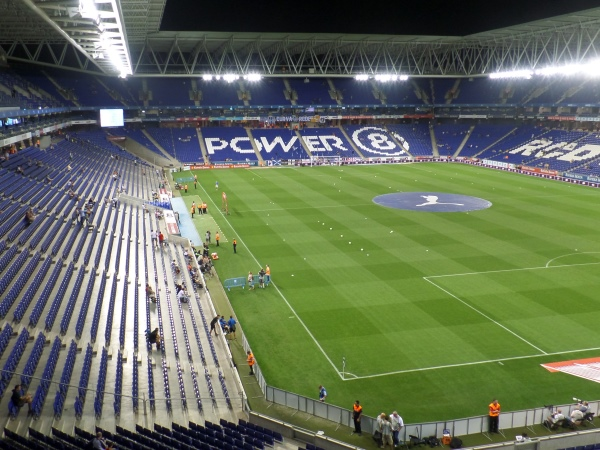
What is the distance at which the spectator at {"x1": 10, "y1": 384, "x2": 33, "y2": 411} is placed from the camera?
48.0 feet

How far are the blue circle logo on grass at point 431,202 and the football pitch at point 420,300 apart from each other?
56.0 inches

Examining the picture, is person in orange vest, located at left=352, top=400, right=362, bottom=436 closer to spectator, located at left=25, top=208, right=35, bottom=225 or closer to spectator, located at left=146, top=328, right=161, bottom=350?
spectator, located at left=146, top=328, right=161, bottom=350

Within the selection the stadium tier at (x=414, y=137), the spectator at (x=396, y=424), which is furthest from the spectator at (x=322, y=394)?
the stadium tier at (x=414, y=137)

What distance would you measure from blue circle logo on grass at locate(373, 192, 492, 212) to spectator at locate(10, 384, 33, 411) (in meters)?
37.9

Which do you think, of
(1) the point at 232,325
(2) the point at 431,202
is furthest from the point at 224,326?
(2) the point at 431,202

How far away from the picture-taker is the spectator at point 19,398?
14633 mm

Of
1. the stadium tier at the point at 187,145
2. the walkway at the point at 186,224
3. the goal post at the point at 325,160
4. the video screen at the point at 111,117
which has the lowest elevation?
the walkway at the point at 186,224

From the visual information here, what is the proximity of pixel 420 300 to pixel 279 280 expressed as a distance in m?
7.81

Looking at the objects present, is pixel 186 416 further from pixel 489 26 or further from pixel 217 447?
pixel 489 26

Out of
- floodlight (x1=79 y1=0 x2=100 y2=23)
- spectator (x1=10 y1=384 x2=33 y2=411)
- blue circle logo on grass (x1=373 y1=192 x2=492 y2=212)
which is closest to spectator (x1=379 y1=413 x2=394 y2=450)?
spectator (x1=10 y1=384 x2=33 y2=411)

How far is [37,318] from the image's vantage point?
A: 67.2 feet

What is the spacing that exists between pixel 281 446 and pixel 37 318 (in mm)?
10499

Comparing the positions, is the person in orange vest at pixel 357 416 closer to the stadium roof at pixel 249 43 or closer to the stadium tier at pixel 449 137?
the stadium roof at pixel 249 43

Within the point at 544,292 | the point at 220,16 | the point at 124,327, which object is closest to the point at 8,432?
the point at 124,327
